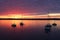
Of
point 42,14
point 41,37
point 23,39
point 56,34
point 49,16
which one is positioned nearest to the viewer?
point 49,16

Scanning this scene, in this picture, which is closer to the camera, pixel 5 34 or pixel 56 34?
pixel 56 34

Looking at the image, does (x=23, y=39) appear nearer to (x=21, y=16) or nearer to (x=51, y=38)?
(x=51, y=38)

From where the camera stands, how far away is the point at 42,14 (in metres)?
10.8

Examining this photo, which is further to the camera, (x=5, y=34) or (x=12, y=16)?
(x=5, y=34)

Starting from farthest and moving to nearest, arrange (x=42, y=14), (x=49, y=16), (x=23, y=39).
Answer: (x=23, y=39), (x=42, y=14), (x=49, y=16)

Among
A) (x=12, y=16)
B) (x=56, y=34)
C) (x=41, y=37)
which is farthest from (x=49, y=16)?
(x=41, y=37)

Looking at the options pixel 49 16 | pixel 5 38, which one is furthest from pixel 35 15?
pixel 5 38

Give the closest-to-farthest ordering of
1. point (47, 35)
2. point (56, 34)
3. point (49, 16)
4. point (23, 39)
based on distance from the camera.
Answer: point (49, 16), point (56, 34), point (47, 35), point (23, 39)

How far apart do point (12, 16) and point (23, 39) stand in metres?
8.67

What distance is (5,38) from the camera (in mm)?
17547

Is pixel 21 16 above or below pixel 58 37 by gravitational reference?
above

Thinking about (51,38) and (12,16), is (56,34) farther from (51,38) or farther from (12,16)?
(12,16)

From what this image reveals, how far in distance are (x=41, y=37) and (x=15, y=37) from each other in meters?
2.14

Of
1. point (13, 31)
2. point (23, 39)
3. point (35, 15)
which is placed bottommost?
point (23, 39)
